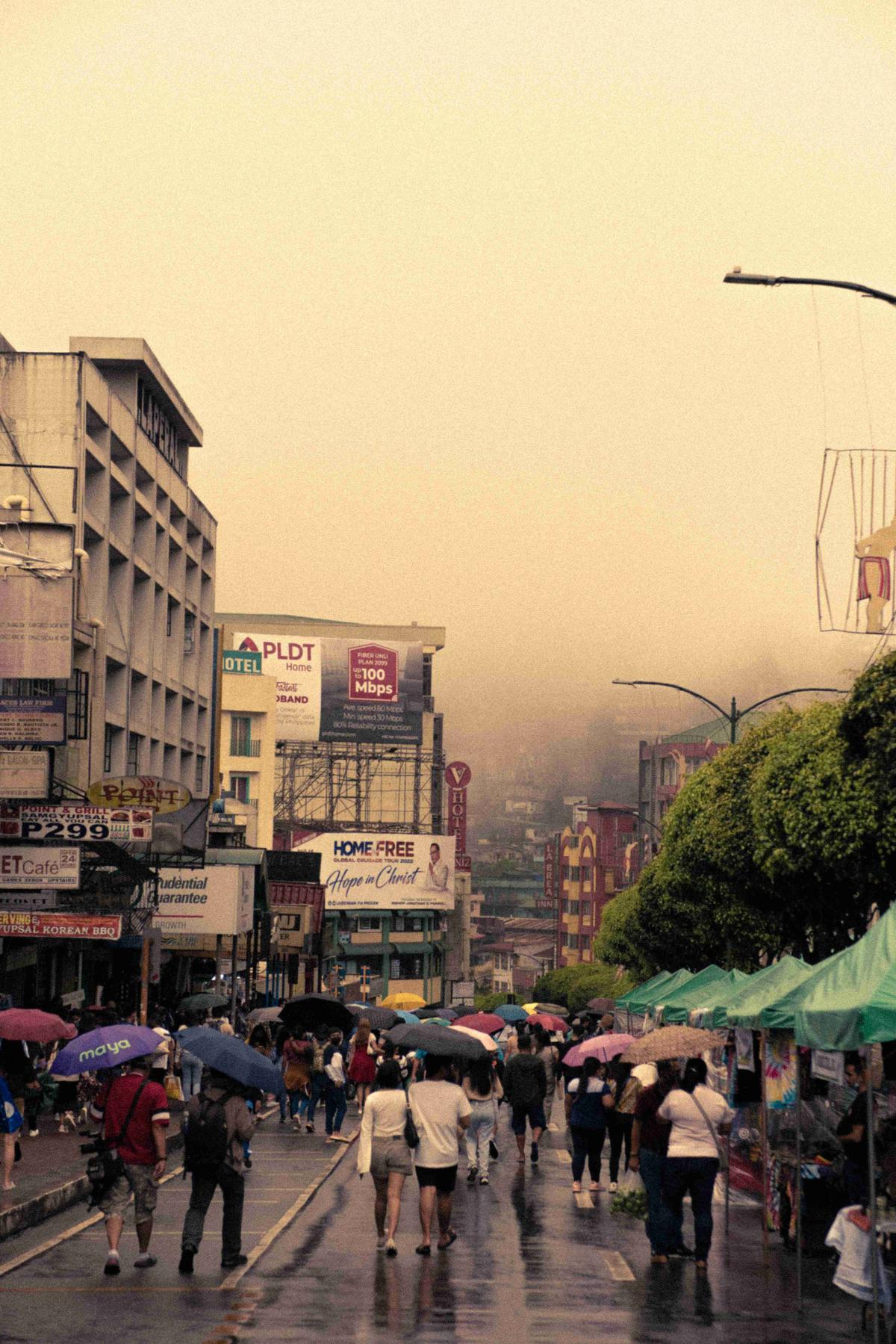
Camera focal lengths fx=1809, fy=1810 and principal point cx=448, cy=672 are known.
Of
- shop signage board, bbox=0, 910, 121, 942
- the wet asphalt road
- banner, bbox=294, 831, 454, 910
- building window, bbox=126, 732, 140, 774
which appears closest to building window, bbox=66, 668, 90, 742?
building window, bbox=126, 732, 140, 774

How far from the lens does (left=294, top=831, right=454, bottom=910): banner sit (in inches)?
4683

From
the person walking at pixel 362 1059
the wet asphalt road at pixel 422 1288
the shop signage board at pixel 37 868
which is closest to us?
the wet asphalt road at pixel 422 1288

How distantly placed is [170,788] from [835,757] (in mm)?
13244

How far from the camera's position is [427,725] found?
475 ft

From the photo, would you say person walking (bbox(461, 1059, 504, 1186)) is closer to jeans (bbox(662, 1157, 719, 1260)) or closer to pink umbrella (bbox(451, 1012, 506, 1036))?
jeans (bbox(662, 1157, 719, 1260))

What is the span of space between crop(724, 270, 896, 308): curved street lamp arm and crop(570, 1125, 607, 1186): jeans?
9511 millimetres

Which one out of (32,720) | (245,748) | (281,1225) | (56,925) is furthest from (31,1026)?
(245,748)

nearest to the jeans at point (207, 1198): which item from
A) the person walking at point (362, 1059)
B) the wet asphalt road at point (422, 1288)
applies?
the wet asphalt road at point (422, 1288)

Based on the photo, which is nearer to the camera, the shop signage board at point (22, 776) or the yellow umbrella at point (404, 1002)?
the shop signage board at point (22, 776)

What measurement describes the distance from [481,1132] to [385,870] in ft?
327

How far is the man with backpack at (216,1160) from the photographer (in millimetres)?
14055

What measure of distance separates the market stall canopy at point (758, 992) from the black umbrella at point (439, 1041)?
258 cm

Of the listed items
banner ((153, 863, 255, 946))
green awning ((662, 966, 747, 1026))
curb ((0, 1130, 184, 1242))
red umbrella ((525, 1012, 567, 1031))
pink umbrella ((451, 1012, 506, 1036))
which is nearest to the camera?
curb ((0, 1130, 184, 1242))

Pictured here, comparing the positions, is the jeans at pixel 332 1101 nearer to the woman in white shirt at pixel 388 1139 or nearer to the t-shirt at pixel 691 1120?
the woman in white shirt at pixel 388 1139
